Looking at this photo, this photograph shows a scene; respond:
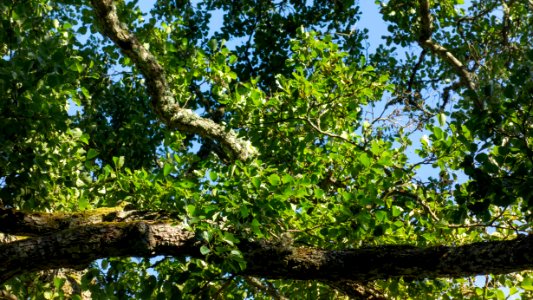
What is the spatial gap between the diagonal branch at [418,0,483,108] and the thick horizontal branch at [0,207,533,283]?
15.2 feet

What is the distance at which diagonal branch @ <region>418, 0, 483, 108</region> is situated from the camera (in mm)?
8630

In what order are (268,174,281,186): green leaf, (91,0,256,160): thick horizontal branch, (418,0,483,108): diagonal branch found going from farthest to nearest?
(418,0,483,108): diagonal branch → (91,0,256,160): thick horizontal branch → (268,174,281,186): green leaf

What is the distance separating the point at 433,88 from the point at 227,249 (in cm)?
719

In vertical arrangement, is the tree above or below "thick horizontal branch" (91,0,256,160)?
below

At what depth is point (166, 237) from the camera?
14.5 ft

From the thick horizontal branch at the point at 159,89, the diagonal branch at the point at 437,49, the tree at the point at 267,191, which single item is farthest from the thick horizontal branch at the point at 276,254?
the diagonal branch at the point at 437,49

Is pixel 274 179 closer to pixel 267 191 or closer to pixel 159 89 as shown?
pixel 267 191

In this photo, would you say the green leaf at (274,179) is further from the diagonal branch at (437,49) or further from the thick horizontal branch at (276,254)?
the diagonal branch at (437,49)

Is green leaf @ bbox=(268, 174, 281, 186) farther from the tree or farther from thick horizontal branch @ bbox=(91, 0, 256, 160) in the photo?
thick horizontal branch @ bbox=(91, 0, 256, 160)

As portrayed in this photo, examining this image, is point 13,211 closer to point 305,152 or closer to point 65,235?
point 65,235

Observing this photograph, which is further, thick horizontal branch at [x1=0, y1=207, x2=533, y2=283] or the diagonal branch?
the diagonal branch

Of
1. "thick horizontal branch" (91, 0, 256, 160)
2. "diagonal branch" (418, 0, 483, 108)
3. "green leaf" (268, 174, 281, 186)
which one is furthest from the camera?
"diagonal branch" (418, 0, 483, 108)

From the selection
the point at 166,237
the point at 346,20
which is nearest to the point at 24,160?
the point at 166,237

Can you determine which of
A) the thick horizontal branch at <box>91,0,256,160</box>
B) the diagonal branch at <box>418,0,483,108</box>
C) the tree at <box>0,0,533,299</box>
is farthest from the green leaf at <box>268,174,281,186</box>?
the diagonal branch at <box>418,0,483,108</box>
